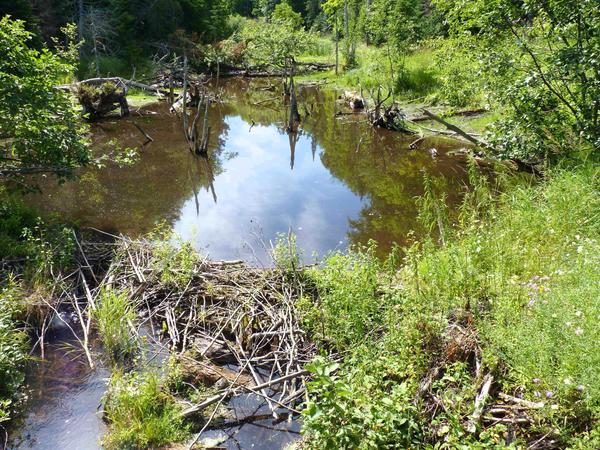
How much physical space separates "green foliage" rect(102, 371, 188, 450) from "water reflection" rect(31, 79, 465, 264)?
13.2 feet

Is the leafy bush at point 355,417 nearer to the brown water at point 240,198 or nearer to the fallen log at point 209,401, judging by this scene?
the fallen log at point 209,401

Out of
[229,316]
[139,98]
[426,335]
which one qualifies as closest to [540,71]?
[426,335]

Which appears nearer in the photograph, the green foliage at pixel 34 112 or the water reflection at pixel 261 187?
the green foliage at pixel 34 112

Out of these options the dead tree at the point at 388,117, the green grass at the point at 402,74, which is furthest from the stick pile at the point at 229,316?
the green grass at the point at 402,74

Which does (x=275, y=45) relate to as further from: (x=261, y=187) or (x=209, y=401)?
(x=209, y=401)

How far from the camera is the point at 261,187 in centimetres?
1368

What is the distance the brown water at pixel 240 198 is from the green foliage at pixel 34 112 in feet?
4.39

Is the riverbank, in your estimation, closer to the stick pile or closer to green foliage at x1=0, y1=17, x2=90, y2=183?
the stick pile

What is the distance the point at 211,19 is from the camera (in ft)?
133

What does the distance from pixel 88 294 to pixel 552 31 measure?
9.06 m

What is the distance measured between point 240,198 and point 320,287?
6400mm

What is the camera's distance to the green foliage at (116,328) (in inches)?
247

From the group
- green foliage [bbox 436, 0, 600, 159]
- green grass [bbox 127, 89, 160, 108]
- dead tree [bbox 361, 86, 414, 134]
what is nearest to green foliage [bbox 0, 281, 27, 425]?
green foliage [bbox 436, 0, 600, 159]

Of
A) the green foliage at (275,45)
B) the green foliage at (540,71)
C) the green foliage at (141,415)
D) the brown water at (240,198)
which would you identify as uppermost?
the green foliage at (275,45)
